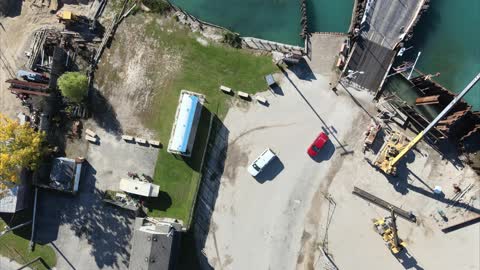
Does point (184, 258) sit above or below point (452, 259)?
below

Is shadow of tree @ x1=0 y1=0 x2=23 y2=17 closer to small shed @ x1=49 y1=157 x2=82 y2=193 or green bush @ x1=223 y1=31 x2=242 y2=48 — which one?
small shed @ x1=49 y1=157 x2=82 y2=193

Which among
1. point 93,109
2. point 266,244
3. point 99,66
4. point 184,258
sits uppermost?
point 99,66

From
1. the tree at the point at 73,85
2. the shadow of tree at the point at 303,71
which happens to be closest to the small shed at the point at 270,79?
the shadow of tree at the point at 303,71

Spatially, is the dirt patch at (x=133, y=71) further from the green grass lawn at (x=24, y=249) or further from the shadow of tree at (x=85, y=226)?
the green grass lawn at (x=24, y=249)

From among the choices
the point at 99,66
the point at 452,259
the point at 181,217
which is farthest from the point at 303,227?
the point at 99,66

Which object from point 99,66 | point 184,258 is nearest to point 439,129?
point 184,258

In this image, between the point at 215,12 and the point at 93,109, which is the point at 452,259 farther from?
the point at 93,109
